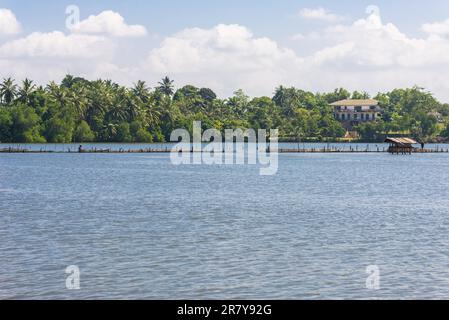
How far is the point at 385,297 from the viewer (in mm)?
30328

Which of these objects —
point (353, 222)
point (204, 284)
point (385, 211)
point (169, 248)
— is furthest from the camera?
point (385, 211)

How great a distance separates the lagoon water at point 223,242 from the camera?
31.9 meters

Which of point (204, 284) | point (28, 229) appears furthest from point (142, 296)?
point (28, 229)

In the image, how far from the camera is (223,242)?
4303cm

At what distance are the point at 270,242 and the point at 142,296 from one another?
14147 millimetres

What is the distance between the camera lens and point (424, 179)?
104 metres

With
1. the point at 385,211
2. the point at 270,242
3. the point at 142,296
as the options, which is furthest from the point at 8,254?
the point at 385,211

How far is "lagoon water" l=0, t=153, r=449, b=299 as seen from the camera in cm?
3194
